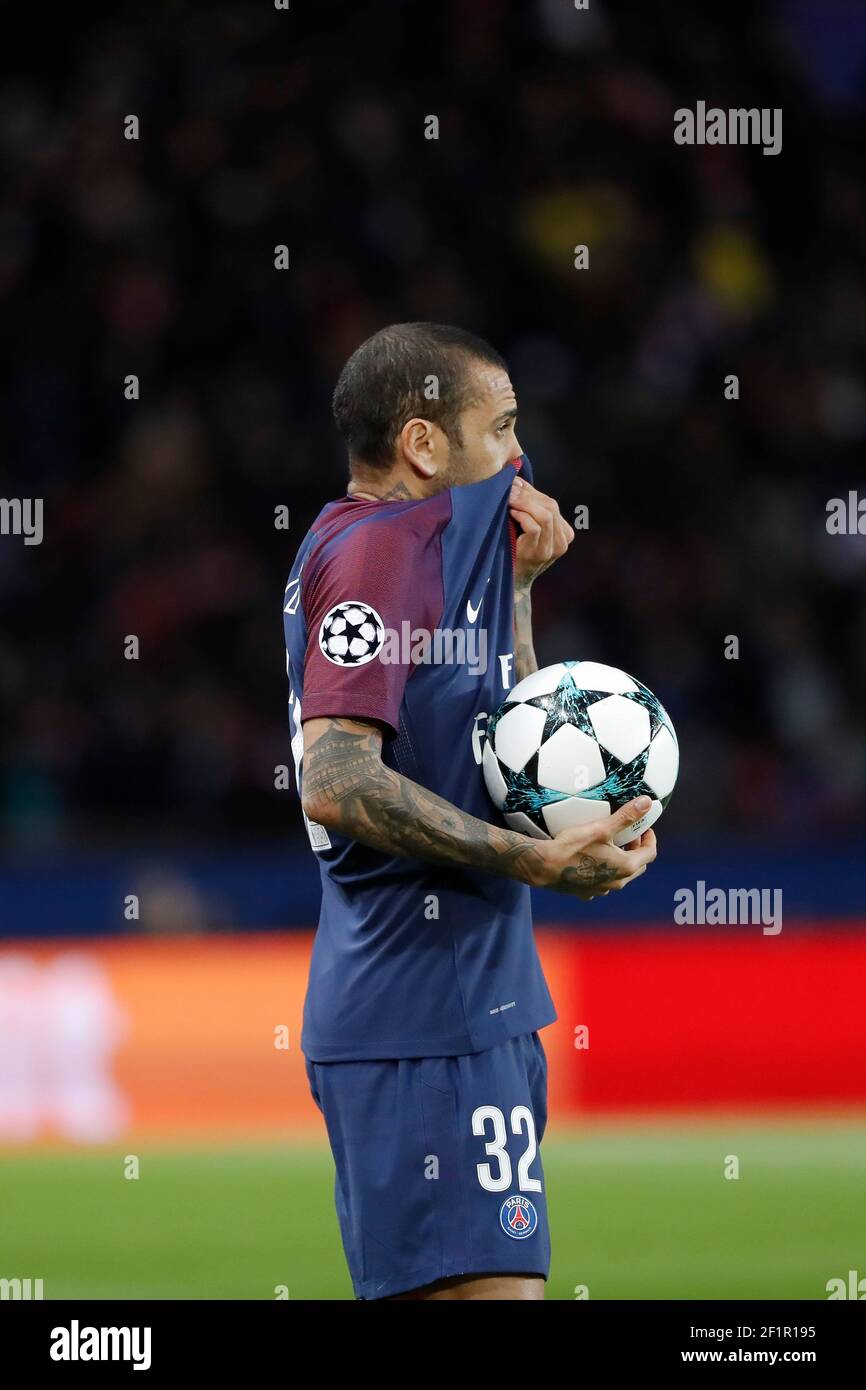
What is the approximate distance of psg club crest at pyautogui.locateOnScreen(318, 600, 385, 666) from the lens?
127 inches

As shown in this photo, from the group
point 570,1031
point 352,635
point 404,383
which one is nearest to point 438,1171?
point 352,635

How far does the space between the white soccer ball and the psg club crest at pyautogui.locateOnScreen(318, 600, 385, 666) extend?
0.35m

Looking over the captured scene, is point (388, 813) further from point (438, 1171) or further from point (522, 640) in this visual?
point (522, 640)

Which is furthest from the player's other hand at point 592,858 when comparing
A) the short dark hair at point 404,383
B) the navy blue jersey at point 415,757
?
the short dark hair at point 404,383

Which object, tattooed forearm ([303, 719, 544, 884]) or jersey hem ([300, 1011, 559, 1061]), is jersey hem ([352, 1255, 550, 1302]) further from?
tattooed forearm ([303, 719, 544, 884])

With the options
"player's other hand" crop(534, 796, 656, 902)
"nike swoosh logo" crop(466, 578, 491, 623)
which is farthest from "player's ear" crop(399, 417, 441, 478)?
"player's other hand" crop(534, 796, 656, 902)

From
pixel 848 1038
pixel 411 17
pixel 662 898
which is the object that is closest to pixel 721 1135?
pixel 848 1038

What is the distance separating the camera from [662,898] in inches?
353

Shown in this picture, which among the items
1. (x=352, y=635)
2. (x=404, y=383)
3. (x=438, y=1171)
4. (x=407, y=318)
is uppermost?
(x=407, y=318)

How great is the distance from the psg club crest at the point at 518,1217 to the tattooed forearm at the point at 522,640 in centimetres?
104

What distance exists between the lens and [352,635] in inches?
127

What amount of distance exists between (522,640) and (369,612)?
702mm

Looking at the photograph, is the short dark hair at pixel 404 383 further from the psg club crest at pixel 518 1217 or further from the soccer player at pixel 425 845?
the psg club crest at pixel 518 1217

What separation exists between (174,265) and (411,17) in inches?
104
